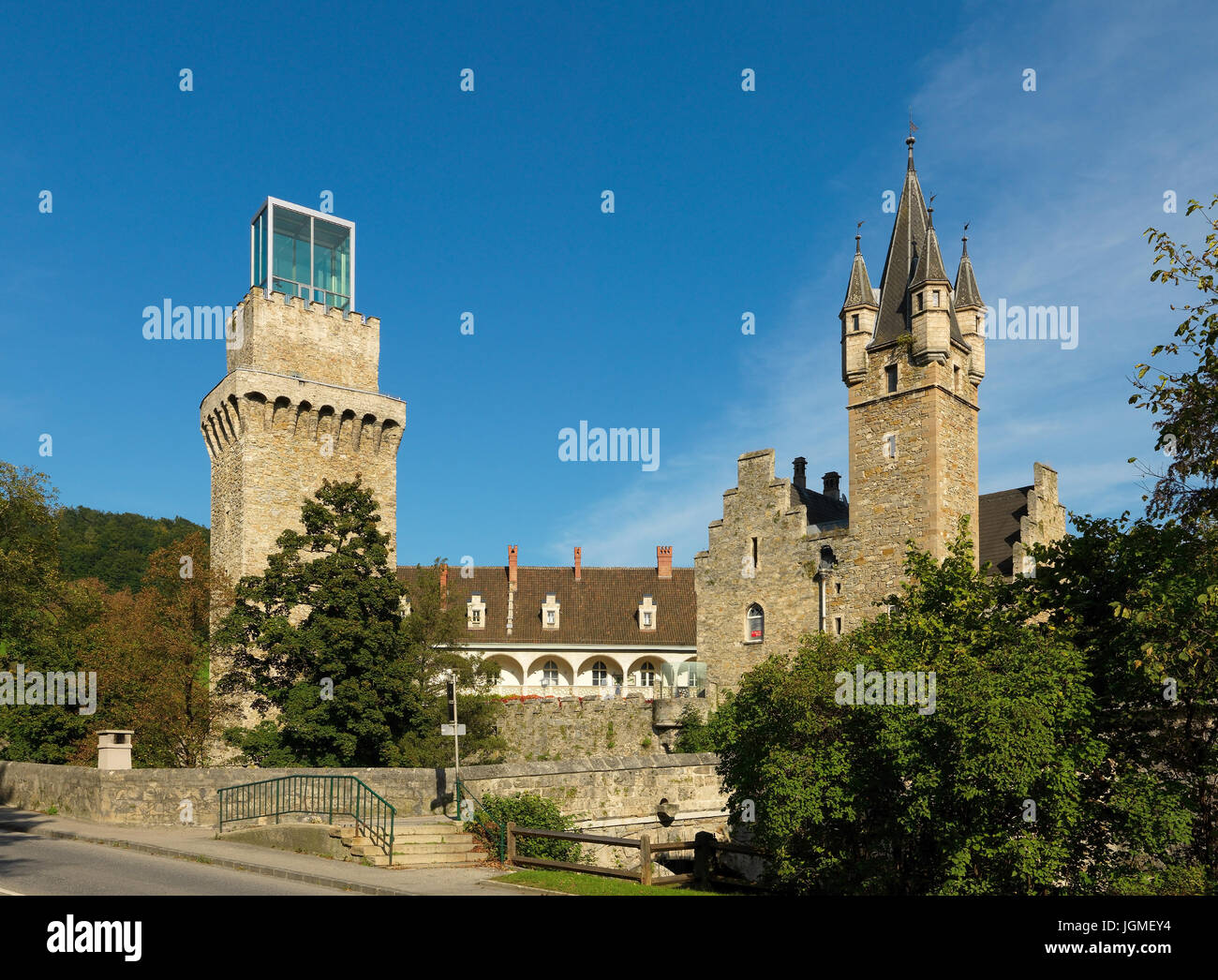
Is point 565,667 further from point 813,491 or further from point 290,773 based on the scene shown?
point 290,773

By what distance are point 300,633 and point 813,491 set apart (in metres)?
19.5

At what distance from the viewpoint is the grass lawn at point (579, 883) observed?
564 inches

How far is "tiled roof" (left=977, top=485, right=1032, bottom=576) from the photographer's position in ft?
105

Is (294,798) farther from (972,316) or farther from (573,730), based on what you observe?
(972,316)

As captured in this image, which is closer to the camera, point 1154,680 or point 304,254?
point 1154,680

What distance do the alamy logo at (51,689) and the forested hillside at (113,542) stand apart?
3022 centimetres

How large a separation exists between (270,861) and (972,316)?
85.2 feet

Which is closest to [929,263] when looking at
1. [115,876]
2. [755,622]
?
[755,622]

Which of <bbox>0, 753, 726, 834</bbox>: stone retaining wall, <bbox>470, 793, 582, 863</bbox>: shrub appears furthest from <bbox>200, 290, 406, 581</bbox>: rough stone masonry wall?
<bbox>470, 793, 582, 863</bbox>: shrub

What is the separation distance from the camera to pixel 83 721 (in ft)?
101
